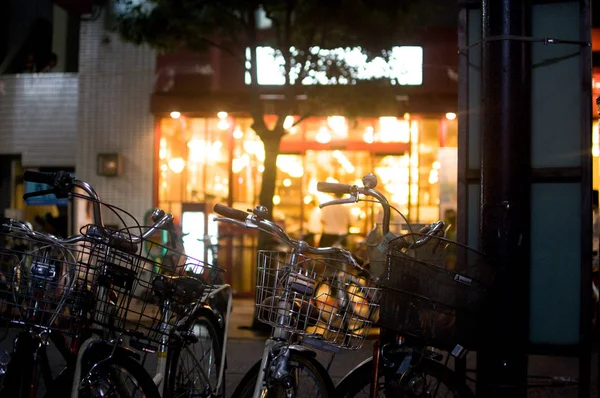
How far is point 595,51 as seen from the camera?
12578 mm

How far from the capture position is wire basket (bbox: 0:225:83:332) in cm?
347

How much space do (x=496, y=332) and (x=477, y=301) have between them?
0.32 meters

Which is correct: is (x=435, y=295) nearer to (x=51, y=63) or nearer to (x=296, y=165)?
(x=296, y=165)

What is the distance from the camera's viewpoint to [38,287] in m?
3.51

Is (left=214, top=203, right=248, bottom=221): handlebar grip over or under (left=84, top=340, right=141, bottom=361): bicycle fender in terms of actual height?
over

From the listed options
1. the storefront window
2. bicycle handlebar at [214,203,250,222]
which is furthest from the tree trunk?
bicycle handlebar at [214,203,250,222]

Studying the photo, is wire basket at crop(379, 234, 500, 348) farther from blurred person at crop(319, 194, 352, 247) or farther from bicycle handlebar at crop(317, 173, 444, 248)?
blurred person at crop(319, 194, 352, 247)

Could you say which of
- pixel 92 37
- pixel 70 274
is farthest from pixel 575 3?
pixel 92 37

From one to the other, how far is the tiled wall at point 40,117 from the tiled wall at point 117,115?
0.97m

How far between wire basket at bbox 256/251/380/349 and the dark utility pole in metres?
0.71

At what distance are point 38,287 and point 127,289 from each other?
41 centimetres

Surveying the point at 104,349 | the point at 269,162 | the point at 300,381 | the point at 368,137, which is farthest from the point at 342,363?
the point at 368,137

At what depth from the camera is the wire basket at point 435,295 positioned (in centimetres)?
362

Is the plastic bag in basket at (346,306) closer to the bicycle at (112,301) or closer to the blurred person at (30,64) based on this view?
the bicycle at (112,301)
